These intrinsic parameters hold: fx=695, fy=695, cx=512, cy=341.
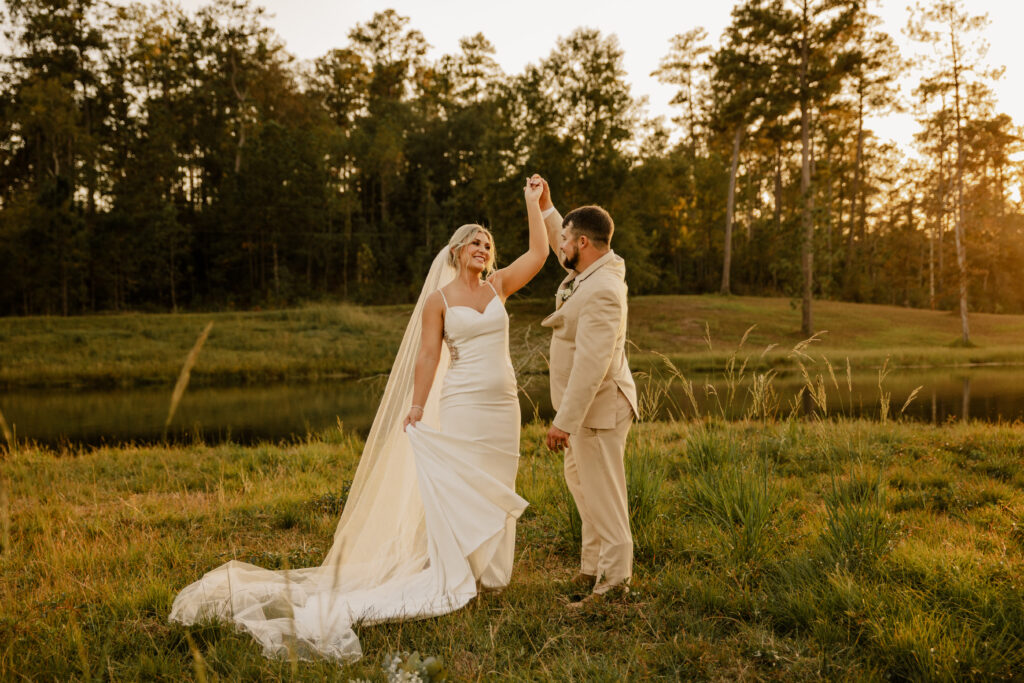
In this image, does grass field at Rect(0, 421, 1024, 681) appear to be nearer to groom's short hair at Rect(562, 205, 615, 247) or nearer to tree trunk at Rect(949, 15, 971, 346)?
groom's short hair at Rect(562, 205, 615, 247)

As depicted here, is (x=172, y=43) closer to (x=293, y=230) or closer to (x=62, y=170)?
(x=62, y=170)

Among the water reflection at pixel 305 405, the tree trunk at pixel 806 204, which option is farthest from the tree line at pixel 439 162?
the water reflection at pixel 305 405

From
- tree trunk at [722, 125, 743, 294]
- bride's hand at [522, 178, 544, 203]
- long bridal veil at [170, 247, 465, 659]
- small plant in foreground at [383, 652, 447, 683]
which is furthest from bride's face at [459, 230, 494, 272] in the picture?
tree trunk at [722, 125, 743, 294]

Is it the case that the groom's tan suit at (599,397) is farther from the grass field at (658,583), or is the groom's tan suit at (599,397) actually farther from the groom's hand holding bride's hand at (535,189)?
the groom's hand holding bride's hand at (535,189)

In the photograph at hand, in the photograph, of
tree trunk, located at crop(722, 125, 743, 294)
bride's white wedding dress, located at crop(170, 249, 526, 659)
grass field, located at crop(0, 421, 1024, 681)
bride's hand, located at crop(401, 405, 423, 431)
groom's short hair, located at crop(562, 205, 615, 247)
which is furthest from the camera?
tree trunk, located at crop(722, 125, 743, 294)

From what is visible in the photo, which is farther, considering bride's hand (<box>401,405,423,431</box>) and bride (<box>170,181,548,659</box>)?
bride's hand (<box>401,405,423,431</box>)

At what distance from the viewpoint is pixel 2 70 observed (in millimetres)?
39062

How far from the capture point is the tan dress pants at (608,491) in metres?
4.41

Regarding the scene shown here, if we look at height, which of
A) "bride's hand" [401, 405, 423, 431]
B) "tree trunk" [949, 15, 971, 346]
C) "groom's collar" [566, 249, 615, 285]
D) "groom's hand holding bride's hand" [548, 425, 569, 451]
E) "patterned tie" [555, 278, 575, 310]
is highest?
"tree trunk" [949, 15, 971, 346]

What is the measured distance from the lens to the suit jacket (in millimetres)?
4238

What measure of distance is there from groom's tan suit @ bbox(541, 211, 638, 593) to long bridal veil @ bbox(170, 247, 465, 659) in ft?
3.26

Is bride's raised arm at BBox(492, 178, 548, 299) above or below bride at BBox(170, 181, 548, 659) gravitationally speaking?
above

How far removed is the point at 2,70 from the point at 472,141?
87.9ft

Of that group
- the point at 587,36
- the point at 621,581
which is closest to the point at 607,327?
the point at 621,581
